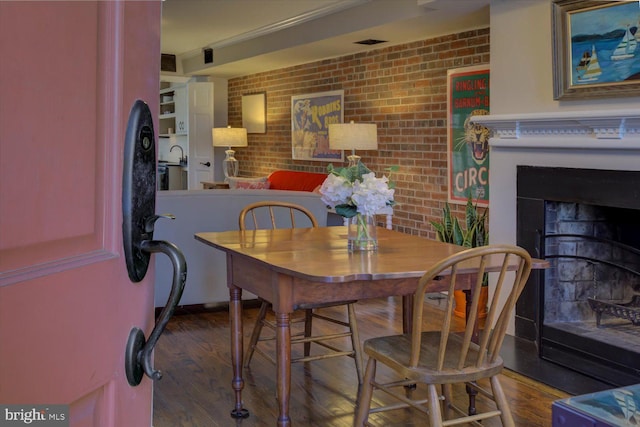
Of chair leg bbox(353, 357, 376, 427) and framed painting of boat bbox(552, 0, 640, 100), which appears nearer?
chair leg bbox(353, 357, 376, 427)

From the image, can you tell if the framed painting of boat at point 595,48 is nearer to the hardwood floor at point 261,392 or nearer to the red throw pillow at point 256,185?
the hardwood floor at point 261,392

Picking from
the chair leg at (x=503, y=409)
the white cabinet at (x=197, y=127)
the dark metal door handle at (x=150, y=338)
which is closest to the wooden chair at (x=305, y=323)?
the chair leg at (x=503, y=409)

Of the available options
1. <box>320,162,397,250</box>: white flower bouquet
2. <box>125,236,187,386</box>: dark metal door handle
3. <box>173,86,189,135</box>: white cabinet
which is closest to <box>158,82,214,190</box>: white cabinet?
<box>173,86,189,135</box>: white cabinet

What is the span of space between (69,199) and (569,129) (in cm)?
339

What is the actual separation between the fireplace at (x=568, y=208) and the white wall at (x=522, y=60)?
0.41 feet

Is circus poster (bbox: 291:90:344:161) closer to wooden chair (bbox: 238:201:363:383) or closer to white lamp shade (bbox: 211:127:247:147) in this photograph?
white lamp shade (bbox: 211:127:247:147)

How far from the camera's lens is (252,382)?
3.48 metres

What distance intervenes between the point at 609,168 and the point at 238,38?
557 centimetres

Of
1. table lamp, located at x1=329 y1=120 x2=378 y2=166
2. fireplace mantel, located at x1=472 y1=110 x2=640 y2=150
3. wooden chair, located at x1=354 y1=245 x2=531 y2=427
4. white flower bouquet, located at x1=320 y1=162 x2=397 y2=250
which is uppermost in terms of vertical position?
table lamp, located at x1=329 y1=120 x2=378 y2=166

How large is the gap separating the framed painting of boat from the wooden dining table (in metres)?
1.22

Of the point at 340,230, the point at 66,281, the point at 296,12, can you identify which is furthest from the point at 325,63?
the point at 66,281

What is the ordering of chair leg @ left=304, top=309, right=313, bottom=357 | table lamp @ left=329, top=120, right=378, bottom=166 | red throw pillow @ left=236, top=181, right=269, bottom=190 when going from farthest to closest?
red throw pillow @ left=236, top=181, right=269, bottom=190 < table lamp @ left=329, top=120, right=378, bottom=166 < chair leg @ left=304, top=309, right=313, bottom=357

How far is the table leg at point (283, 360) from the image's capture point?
8.27 feet

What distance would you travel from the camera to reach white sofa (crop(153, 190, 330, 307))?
14.8ft
